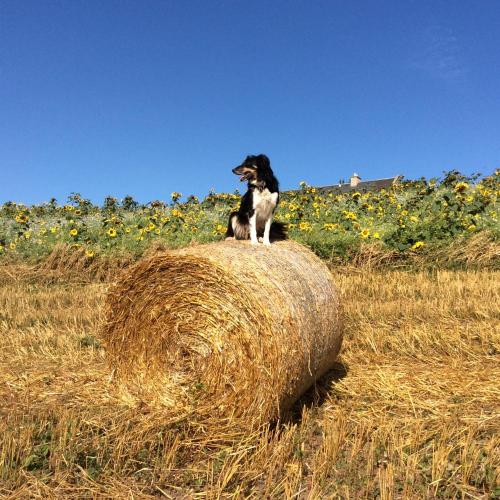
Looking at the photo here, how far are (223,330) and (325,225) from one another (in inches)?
332

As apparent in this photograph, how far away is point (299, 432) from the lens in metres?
3.62

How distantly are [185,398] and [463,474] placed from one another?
6.75 ft

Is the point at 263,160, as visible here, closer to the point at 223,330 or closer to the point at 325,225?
the point at 223,330

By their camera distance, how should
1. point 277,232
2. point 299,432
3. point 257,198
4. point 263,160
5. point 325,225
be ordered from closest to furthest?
point 299,432
point 263,160
point 257,198
point 277,232
point 325,225

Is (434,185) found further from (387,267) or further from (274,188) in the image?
(274,188)

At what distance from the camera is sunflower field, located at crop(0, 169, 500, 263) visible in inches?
412

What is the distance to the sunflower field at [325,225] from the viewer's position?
10.5 meters

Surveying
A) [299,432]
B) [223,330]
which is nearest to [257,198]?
[223,330]

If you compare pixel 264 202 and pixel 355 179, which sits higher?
pixel 355 179

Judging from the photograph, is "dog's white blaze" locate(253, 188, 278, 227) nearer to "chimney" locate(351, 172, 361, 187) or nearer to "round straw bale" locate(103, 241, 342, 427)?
"round straw bale" locate(103, 241, 342, 427)

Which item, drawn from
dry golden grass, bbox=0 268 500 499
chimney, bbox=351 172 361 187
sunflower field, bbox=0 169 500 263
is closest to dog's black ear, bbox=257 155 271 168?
dry golden grass, bbox=0 268 500 499

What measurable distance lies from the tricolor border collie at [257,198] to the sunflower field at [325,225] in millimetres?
5303

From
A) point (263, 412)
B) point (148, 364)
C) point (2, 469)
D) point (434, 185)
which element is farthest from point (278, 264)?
point (434, 185)

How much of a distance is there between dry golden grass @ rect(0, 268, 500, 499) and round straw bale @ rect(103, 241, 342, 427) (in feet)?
0.77
